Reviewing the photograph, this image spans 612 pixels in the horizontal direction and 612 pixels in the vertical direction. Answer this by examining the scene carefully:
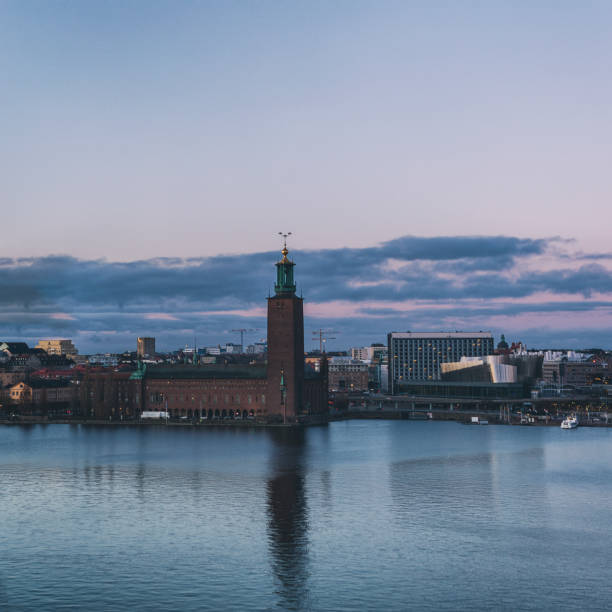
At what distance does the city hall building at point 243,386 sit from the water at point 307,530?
32925 mm

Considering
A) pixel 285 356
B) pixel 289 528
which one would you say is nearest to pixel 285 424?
pixel 285 356

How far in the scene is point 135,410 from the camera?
12144 centimetres

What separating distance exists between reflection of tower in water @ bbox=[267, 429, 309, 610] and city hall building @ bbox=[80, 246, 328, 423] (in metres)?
36.5

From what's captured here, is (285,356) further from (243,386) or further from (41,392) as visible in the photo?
(41,392)

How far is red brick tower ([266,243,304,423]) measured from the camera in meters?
Answer: 109

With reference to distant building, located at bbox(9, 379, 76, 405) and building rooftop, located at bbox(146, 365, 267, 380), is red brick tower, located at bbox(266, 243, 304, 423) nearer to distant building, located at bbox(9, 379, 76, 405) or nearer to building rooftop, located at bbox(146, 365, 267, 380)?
building rooftop, located at bbox(146, 365, 267, 380)

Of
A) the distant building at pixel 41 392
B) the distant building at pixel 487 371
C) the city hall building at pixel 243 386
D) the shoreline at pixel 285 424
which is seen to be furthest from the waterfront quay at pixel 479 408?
the distant building at pixel 41 392

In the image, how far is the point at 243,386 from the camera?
11606 centimetres

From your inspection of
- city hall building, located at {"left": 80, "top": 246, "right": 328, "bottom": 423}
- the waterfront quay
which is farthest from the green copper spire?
the waterfront quay

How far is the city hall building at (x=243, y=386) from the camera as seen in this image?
109 metres

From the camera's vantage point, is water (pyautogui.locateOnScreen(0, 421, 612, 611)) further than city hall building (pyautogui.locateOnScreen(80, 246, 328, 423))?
No

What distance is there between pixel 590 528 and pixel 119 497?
26.0 m

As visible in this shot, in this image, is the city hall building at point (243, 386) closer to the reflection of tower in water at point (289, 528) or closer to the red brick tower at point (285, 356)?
the red brick tower at point (285, 356)

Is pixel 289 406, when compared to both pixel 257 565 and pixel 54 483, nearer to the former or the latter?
pixel 54 483
